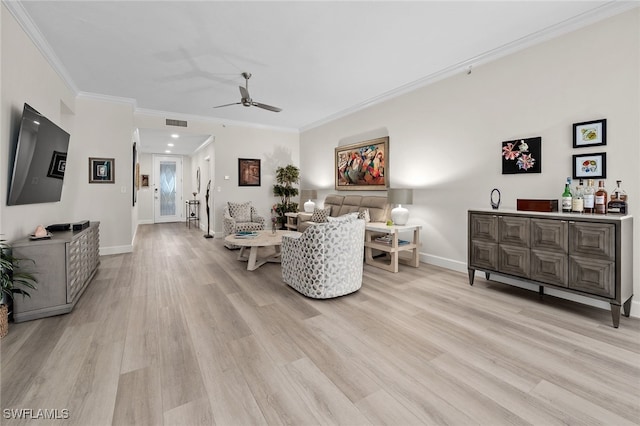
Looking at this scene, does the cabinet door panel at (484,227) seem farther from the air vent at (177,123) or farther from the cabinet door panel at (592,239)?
the air vent at (177,123)

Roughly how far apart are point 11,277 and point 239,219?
→ 396 cm

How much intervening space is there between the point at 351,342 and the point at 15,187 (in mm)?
3400

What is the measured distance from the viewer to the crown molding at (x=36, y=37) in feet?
8.80

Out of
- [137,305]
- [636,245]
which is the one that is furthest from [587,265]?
[137,305]

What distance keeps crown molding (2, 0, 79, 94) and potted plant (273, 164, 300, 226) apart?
437 centimetres

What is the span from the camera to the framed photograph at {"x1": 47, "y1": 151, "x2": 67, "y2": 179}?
3299 mm

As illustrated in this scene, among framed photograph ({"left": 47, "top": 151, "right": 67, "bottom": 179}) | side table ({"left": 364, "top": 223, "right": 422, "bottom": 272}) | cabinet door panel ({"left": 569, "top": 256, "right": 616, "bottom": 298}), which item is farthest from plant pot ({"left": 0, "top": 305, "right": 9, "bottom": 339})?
cabinet door panel ({"left": 569, "top": 256, "right": 616, "bottom": 298})

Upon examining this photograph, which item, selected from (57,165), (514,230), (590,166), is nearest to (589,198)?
(590,166)

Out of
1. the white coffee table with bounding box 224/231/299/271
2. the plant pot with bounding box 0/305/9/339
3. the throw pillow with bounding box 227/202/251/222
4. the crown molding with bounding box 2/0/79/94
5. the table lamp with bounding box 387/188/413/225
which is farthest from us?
the throw pillow with bounding box 227/202/251/222

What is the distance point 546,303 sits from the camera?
9.98ft

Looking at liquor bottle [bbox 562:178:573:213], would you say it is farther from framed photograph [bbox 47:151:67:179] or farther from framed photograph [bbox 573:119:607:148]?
framed photograph [bbox 47:151:67:179]

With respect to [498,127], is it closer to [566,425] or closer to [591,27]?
[591,27]

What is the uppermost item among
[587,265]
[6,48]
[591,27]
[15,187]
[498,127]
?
[591,27]

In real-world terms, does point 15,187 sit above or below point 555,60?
below
